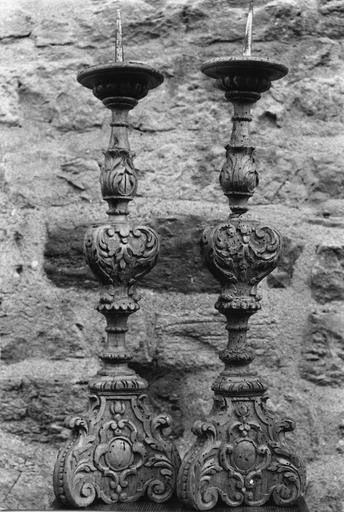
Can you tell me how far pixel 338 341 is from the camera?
1516 mm

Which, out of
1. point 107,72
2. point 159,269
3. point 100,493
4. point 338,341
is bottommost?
point 100,493

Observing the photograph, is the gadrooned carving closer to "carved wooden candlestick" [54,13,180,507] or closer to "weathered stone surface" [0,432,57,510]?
"carved wooden candlestick" [54,13,180,507]

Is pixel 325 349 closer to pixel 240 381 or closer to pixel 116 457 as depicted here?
pixel 240 381

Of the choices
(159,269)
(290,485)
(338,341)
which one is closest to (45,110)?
(159,269)

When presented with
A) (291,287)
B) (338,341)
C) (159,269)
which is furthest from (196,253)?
(338,341)

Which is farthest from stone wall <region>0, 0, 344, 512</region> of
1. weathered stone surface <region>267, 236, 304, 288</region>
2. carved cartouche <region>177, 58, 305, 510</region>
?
carved cartouche <region>177, 58, 305, 510</region>

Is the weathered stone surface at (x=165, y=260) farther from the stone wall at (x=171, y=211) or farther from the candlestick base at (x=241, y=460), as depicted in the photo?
the candlestick base at (x=241, y=460)

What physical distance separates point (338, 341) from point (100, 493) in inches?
20.7

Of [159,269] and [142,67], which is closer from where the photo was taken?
[142,67]

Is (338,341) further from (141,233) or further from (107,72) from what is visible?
(107,72)

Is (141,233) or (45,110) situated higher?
(45,110)

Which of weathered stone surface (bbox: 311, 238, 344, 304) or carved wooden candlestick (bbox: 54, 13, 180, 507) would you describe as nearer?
carved wooden candlestick (bbox: 54, 13, 180, 507)

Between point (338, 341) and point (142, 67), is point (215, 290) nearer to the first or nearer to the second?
point (338, 341)

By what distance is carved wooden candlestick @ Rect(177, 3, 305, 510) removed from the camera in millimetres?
1206
